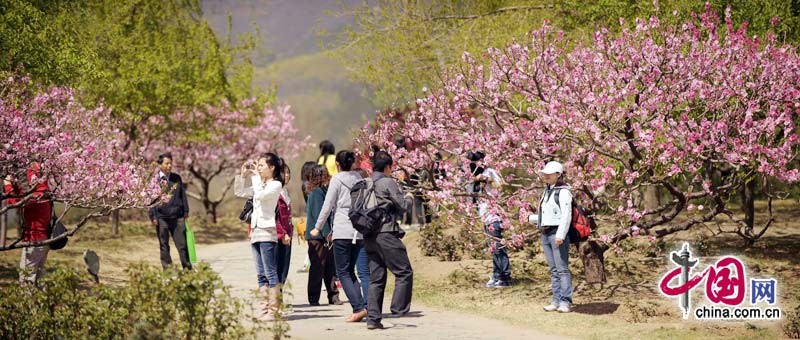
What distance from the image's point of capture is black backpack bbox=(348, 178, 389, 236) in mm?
11172

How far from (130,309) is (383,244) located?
135 inches

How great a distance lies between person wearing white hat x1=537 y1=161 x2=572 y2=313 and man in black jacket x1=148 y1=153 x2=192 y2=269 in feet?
20.1

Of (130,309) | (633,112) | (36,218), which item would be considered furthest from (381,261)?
(36,218)

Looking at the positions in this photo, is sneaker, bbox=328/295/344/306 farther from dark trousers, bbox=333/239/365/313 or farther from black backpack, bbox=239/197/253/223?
black backpack, bbox=239/197/253/223

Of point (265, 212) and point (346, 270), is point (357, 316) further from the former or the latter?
point (265, 212)

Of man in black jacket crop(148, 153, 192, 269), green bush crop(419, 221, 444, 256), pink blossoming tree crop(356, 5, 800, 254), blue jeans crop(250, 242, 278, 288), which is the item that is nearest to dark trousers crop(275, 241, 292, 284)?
blue jeans crop(250, 242, 278, 288)

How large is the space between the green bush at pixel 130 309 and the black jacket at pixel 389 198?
112 inches

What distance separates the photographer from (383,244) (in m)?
11.4

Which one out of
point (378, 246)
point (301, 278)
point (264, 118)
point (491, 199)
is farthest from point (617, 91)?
point (264, 118)

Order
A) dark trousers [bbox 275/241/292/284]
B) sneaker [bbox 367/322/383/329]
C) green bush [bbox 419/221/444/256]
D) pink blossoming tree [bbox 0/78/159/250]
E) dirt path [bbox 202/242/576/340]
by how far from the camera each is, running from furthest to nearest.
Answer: green bush [bbox 419/221/444/256]
pink blossoming tree [bbox 0/78/159/250]
dark trousers [bbox 275/241/292/284]
sneaker [bbox 367/322/383/329]
dirt path [bbox 202/242/576/340]

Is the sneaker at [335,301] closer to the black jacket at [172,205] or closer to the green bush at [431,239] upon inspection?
the black jacket at [172,205]

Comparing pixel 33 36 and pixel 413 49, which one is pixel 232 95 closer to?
pixel 413 49

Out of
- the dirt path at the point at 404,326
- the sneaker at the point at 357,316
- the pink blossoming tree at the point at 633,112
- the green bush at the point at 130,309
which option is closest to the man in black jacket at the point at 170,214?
the dirt path at the point at 404,326

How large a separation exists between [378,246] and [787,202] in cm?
2016
